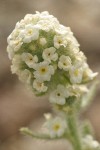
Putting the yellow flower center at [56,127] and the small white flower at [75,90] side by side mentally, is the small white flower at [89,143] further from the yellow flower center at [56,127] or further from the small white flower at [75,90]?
the small white flower at [75,90]

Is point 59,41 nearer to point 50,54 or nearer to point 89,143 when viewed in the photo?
point 50,54

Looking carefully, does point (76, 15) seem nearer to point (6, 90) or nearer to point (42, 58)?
point (6, 90)

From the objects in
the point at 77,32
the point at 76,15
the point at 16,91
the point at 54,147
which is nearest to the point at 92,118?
the point at 54,147

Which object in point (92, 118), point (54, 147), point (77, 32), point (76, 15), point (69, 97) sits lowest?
point (69, 97)

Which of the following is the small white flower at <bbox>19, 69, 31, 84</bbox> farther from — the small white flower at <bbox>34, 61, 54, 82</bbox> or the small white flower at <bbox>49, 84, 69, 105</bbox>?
the small white flower at <bbox>49, 84, 69, 105</bbox>

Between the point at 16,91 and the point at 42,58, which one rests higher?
the point at 16,91

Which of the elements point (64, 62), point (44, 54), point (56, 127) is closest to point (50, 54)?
point (44, 54)

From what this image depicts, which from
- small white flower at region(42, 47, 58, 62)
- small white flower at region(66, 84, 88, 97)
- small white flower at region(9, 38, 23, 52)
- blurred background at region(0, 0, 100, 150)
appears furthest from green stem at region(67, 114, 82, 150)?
blurred background at region(0, 0, 100, 150)

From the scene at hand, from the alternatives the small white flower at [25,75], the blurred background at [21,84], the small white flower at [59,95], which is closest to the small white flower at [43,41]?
the small white flower at [25,75]
